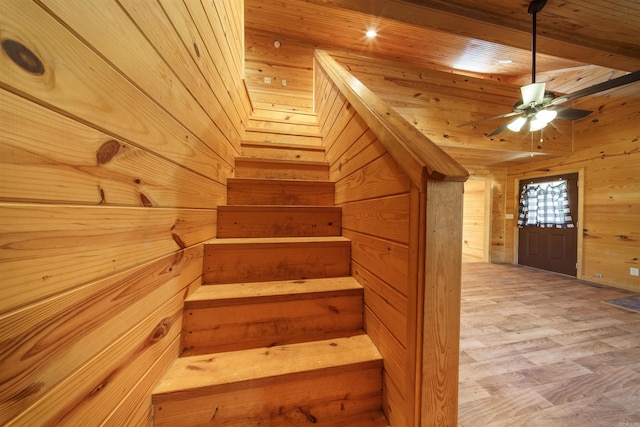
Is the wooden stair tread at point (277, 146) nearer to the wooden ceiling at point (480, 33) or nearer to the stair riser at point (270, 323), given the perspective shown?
the wooden ceiling at point (480, 33)

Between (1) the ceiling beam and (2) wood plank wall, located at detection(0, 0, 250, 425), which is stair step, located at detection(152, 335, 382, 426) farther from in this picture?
(1) the ceiling beam

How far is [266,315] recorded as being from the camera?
1019 millimetres

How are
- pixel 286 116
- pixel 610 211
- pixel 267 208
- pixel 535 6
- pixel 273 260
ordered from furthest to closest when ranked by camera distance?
pixel 610 211, pixel 286 116, pixel 535 6, pixel 267 208, pixel 273 260

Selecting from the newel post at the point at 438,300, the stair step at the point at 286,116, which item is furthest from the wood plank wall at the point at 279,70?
the newel post at the point at 438,300

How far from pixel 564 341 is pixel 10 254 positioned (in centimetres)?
321

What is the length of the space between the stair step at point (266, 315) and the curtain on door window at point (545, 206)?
16.9 ft

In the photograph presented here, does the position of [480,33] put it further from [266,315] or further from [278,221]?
[266,315]

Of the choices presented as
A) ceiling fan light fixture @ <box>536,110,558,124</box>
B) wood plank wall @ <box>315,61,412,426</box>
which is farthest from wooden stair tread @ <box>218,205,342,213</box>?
ceiling fan light fixture @ <box>536,110,558,124</box>

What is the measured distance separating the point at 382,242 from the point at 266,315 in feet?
2.12

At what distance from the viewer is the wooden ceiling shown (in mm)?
1996

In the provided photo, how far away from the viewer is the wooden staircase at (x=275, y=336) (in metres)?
0.80

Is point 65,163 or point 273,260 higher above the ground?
point 65,163

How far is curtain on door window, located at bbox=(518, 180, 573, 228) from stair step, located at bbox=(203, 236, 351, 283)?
16.6 feet

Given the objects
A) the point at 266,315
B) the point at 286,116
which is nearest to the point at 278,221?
the point at 266,315
